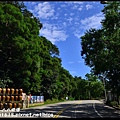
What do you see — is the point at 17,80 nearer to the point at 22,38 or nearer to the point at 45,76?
the point at 22,38

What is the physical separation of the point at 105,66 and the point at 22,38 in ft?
46.6

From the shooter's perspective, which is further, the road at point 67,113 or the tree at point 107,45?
the tree at point 107,45

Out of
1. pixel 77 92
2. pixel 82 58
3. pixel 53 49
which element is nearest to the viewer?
pixel 82 58

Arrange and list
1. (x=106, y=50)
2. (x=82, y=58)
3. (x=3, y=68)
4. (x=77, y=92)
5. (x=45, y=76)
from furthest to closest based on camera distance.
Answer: (x=77, y=92) < (x=45, y=76) < (x=3, y=68) < (x=82, y=58) < (x=106, y=50)

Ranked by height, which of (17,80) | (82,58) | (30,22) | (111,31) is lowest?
(17,80)

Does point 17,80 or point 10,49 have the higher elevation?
point 10,49

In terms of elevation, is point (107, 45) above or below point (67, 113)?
above

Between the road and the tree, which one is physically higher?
the tree

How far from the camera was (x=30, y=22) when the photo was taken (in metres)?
40.5

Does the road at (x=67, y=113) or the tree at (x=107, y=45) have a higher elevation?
the tree at (x=107, y=45)

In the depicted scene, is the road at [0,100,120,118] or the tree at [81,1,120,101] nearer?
the road at [0,100,120,118]

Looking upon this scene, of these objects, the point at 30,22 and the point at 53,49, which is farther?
the point at 53,49

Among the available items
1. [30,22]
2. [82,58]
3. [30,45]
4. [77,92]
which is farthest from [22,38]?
[77,92]

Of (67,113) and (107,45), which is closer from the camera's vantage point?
(67,113)
